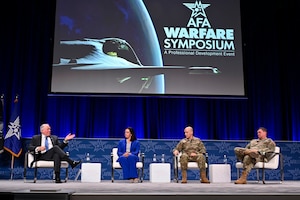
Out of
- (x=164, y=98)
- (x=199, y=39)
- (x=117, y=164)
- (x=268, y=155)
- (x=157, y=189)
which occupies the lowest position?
(x=157, y=189)

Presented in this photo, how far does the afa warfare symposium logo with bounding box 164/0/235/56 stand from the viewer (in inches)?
280

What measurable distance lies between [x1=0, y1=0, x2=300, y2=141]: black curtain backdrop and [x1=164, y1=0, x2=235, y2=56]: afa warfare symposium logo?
1.50 ft

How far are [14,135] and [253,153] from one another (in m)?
4.15

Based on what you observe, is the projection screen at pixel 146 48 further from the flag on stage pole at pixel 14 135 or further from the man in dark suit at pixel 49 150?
the man in dark suit at pixel 49 150

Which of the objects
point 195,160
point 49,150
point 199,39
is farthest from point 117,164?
point 199,39

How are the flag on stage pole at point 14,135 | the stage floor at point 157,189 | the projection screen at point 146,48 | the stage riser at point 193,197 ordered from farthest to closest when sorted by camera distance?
the projection screen at point 146,48 < the flag on stage pole at point 14,135 < the stage floor at point 157,189 < the stage riser at point 193,197

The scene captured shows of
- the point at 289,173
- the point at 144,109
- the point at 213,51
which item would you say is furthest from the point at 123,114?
the point at 289,173

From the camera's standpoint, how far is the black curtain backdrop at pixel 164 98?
7488 mm

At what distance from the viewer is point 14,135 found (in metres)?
6.60

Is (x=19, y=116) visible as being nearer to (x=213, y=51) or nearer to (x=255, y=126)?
(x=213, y=51)

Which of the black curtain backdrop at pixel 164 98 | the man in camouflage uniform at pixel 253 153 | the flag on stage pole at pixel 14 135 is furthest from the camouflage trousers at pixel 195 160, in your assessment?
the flag on stage pole at pixel 14 135

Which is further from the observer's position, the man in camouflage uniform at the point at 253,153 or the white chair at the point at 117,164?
the white chair at the point at 117,164

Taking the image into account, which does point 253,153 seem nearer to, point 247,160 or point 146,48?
→ point 247,160

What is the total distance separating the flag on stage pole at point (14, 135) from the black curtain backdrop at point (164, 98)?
0.55 m
